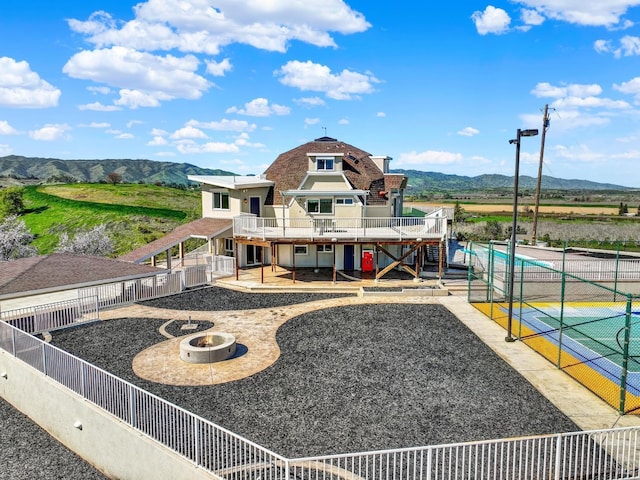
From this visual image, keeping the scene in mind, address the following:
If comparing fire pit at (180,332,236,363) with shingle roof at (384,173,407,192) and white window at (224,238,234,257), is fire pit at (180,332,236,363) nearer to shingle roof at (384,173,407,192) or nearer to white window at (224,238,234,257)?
white window at (224,238,234,257)

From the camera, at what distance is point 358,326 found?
19.5 metres

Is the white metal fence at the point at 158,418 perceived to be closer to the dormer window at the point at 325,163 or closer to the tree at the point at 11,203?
the dormer window at the point at 325,163

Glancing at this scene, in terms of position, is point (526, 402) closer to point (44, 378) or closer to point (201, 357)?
point (201, 357)

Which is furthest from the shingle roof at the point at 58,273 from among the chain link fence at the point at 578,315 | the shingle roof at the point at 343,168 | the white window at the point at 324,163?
the chain link fence at the point at 578,315

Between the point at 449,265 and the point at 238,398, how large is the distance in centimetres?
2341

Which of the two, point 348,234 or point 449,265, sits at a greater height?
point 348,234

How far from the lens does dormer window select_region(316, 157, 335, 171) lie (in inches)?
1183

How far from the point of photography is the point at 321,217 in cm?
3005

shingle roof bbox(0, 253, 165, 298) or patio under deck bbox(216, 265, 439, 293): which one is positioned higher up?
shingle roof bbox(0, 253, 165, 298)

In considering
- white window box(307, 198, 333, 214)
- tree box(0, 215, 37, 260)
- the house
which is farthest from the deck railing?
tree box(0, 215, 37, 260)

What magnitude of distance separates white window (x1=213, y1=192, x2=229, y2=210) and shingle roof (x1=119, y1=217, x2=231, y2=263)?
0.97 meters

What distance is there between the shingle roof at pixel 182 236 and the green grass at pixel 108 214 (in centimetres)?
2333

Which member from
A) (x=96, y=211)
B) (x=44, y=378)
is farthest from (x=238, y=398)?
(x=96, y=211)

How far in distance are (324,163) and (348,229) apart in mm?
5513
